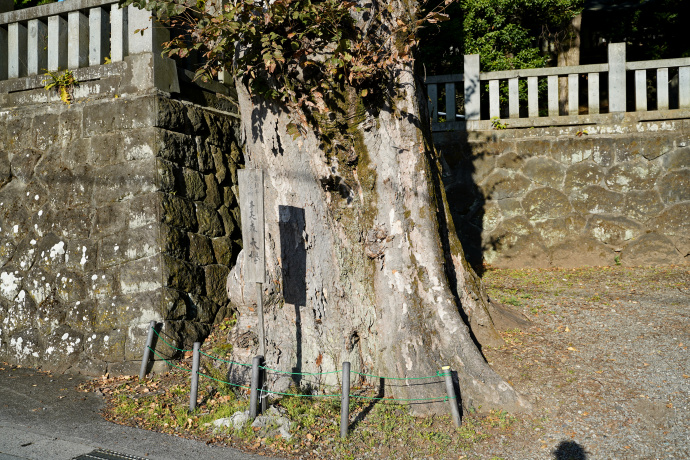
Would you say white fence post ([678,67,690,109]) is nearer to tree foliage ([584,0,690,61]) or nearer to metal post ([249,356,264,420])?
tree foliage ([584,0,690,61])

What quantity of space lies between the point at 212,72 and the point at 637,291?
5431mm

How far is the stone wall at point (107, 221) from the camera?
602 cm

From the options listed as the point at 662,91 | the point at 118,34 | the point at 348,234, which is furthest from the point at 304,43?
the point at 662,91

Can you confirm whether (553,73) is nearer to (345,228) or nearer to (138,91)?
(345,228)

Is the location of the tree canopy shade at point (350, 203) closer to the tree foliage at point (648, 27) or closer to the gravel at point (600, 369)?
the gravel at point (600, 369)

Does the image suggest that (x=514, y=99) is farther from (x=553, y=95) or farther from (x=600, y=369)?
(x=600, y=369)

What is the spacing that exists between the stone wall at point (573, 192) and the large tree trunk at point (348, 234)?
12.9 feet

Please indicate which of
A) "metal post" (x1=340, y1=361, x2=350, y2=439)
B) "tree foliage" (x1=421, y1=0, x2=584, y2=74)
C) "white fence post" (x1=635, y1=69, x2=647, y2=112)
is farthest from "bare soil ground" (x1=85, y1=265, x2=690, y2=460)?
"tree foliage" (x1=421, y1=0, x2=584, y2=74)

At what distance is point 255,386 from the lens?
4504 mm

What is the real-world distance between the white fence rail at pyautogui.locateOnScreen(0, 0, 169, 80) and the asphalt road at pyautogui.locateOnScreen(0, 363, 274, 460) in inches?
140

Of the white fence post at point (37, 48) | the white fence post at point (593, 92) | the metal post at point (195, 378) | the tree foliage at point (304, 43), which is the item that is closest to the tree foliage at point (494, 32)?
the white fence post at point (593, 92)

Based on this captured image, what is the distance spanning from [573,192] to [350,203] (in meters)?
4.68

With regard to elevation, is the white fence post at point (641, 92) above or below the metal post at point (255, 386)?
above

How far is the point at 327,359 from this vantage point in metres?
5.17
